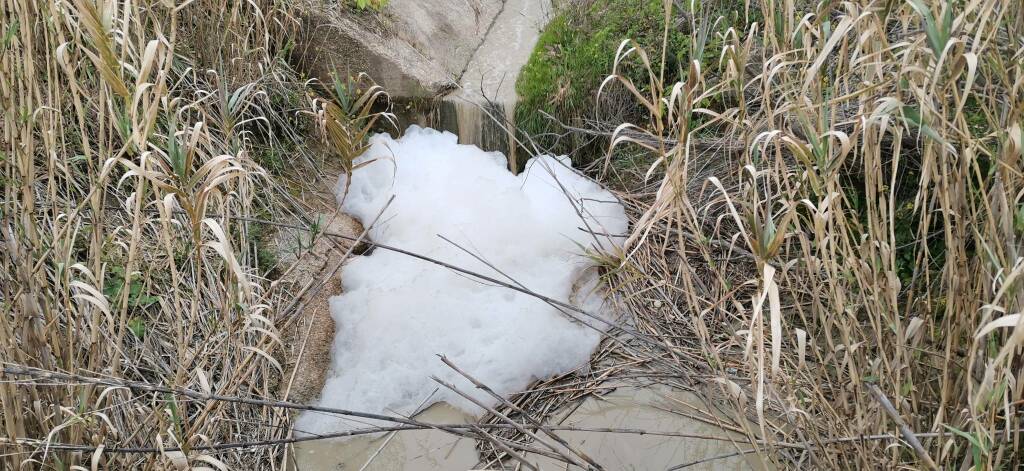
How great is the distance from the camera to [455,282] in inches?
113

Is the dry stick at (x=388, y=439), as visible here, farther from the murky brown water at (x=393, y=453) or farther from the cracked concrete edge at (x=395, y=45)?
the cracked concrete edge at (x=395, y=45)

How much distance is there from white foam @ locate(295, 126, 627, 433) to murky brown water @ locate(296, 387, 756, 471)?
90 mm

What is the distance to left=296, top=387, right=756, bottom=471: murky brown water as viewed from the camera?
7.34ft

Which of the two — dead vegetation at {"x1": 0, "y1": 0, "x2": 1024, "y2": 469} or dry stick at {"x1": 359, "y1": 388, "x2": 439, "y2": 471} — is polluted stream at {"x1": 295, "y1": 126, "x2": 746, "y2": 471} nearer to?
dry stick at {"x1": 359, "y1": 388, "x2": 439, "y2": 471}

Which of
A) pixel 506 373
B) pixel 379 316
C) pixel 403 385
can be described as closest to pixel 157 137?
pixel 379 316

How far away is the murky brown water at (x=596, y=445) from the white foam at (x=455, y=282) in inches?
3.6

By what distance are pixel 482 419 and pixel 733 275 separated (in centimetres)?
109

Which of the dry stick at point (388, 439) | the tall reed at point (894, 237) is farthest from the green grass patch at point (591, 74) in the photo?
the dry stick at point (388, 439)

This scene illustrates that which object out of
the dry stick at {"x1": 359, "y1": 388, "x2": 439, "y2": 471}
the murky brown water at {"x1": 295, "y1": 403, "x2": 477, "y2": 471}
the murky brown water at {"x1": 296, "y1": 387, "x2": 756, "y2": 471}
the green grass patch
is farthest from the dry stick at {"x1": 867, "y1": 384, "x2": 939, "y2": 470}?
the green grass patch

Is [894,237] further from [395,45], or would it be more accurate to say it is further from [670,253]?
[395,45]

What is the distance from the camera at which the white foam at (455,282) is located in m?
2.56

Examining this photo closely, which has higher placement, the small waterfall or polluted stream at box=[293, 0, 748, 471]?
the small waterfall

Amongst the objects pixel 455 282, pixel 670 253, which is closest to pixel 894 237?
pixel 670 253

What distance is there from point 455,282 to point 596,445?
0.87 m
